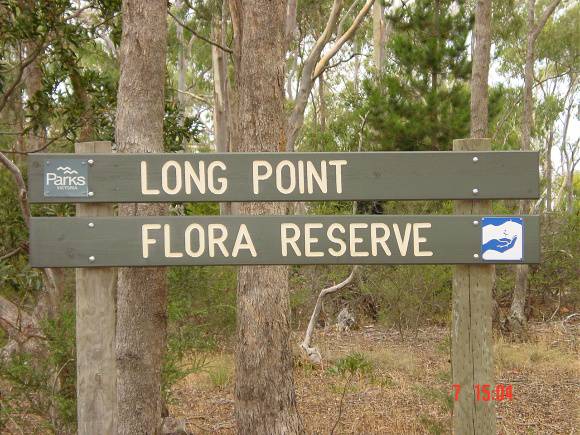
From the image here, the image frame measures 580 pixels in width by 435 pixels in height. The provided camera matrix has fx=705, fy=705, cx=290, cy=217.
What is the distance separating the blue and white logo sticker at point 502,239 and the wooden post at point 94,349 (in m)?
1.65

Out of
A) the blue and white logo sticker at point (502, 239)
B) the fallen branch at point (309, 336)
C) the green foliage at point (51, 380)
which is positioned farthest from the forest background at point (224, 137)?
the blue and white logo sticker at point (502, 239)

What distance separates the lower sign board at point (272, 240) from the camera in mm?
3035

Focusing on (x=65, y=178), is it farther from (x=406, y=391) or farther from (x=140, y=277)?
(x=406, y=391)

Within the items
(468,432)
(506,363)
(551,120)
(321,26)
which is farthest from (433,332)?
(551,120)

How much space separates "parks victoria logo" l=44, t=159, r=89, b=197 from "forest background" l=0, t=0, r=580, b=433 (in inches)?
87.6

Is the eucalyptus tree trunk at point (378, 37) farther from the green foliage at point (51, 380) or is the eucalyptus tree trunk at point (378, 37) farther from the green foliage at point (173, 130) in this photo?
the green foliage at point (51, 380)

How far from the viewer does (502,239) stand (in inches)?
119

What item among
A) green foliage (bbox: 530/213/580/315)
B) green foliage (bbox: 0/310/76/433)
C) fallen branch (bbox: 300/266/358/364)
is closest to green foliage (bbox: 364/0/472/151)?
green foliage (bbox: 530/213/580/315)

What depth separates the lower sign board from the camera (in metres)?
3.04

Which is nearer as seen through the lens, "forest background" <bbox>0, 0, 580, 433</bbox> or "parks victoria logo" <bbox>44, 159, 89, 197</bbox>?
"parks victoria logo" <bbox>44, 159, 89, 197</bbox>

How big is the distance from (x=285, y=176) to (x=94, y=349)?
44.6 inches

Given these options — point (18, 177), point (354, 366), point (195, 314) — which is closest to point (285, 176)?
point (18, 177)

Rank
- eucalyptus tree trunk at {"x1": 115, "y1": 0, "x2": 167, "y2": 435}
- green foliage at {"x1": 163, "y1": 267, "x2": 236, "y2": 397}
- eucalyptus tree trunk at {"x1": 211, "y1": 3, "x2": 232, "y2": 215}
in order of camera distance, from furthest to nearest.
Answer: eucalyptus tree trunk at {"x1": 211, "y1": 3, "x2": 232, "y2": 215}, green foliage at {"x1": 163, "y1": 267, "x2": 236, "y2": 397}, eucalyptus tree trunk at {"x1": 115, "y1": 0, "x2": 167, "y2": 435}

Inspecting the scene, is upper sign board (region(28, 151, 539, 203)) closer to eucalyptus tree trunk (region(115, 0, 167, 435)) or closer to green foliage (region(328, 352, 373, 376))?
eucalyptus tree trunk (region(115, 0, 167, 435))
